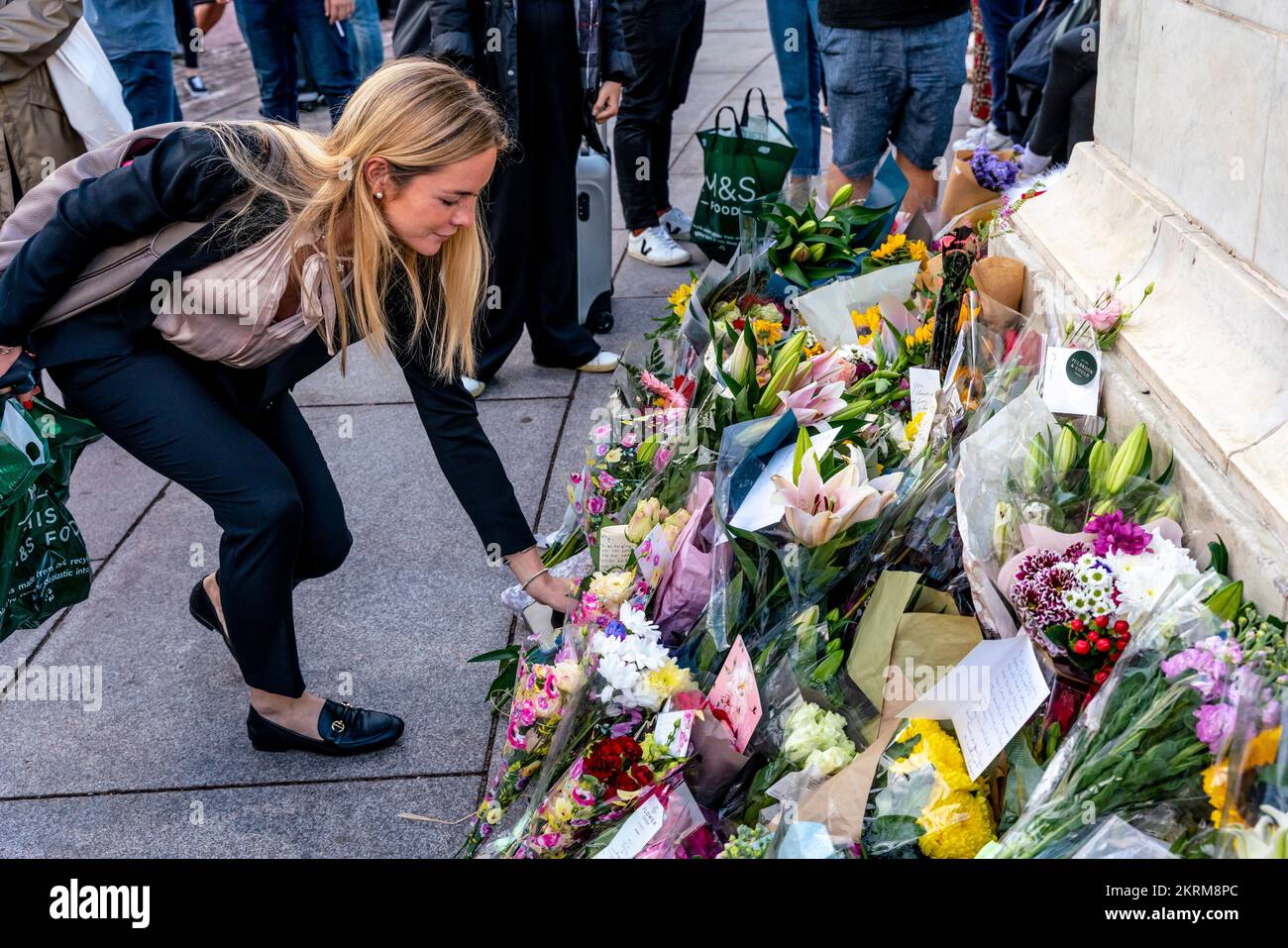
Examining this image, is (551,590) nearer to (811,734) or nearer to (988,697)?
(811,734)

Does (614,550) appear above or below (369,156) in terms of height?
below

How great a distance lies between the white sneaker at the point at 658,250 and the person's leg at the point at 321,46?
67.7 inches

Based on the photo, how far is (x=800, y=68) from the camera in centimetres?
610

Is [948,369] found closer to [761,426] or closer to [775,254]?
[761,426]

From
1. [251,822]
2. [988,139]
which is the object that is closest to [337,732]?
[251,822]

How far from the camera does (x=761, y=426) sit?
7.98 ft

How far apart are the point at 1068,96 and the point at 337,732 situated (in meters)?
3.30

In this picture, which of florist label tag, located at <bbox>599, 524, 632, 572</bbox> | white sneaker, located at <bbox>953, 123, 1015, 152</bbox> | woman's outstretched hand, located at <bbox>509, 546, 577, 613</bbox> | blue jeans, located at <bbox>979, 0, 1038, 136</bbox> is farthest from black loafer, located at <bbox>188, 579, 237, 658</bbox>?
blue jeans, located at <bbox>979, 0, 1038, 136</bbox>

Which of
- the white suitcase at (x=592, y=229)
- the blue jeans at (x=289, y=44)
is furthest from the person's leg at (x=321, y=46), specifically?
the white suitcase at (x=592, y=229)

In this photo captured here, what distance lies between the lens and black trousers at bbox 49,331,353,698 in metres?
2.64

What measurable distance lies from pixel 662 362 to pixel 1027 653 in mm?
1930

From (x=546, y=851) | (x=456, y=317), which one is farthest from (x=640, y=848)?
(x=456, y=317)

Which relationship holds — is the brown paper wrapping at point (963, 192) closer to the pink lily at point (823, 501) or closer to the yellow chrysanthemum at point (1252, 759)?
the pink lily at point (823, 501)

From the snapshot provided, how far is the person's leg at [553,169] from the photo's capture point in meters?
4.48
